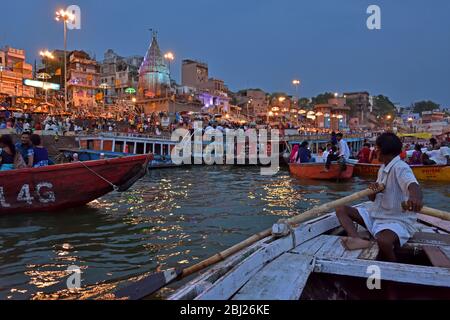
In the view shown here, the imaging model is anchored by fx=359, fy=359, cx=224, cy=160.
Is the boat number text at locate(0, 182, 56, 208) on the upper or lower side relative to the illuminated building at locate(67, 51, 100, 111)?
lower

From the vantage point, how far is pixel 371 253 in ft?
12.2

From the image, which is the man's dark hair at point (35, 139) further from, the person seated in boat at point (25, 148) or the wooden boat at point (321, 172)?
the wooden boat at point (321, 172)

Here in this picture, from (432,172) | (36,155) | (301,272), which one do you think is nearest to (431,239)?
(301,272)

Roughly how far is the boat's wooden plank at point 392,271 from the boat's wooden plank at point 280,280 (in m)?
0.18

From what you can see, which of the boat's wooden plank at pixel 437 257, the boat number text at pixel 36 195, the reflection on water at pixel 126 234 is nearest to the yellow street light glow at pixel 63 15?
the reflection on water at pixel 126 234

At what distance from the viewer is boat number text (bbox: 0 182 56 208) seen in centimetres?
843

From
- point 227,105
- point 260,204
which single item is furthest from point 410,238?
point 227,105

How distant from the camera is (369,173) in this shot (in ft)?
60.4

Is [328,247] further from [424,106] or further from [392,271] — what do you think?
[424,106]

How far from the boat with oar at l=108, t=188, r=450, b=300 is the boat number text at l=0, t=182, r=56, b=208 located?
20.4ft

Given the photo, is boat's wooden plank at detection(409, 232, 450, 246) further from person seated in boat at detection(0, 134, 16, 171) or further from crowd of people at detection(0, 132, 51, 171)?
person seated in boat at detection(0, 134, 16, 171)

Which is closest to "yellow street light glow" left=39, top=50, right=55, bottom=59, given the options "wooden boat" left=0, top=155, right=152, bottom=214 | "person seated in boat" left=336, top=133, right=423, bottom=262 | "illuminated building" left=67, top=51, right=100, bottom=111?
"illuminated building" left=67, top=51, right=100, bottom=111
